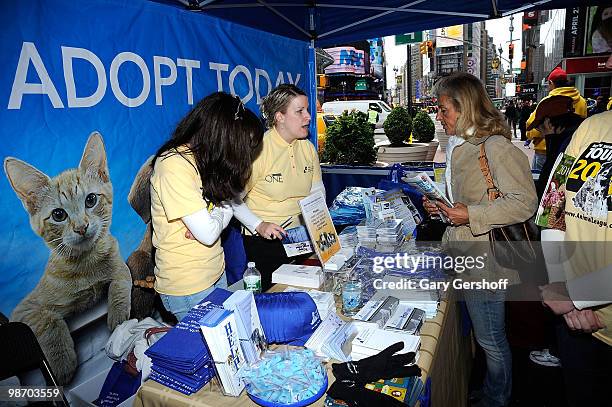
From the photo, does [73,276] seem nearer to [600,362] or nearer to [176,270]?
[176,270]

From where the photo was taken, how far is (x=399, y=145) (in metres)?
8.73

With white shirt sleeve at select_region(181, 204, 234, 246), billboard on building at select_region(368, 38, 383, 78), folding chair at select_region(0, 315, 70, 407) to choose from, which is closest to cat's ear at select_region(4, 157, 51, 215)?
folding chair at select_region(0, 315, 70, 407)

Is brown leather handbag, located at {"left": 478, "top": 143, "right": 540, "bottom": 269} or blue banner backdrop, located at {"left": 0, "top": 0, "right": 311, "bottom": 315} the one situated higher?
blue banner backdrop, located at {"left": 0, "top": 0, "right": 311, "bottom": 315}

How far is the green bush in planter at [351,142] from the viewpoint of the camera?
6152 mm

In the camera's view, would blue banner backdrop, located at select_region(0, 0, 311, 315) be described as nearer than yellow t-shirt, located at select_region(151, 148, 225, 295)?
No

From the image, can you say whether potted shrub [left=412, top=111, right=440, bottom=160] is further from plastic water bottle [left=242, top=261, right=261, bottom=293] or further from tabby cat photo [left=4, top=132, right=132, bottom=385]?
plastic water bottle [left=242, top=261, right=261, bottom=293]

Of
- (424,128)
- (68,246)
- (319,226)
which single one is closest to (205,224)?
(319,226)

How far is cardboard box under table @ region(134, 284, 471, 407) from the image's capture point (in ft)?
4.17

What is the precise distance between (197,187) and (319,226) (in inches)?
26.2

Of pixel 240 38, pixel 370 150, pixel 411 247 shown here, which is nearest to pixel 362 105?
pixel 370 150

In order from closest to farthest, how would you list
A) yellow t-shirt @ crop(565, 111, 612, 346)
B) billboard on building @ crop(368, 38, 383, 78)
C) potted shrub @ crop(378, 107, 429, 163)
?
yellow t-shirt @ crop(565, 111, 612, 346)
potted shrub @ crop(378, 107, 429, 163)
billboard on building @ crop(368, 38, 383, 78)

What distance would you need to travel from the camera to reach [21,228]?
2.09 meters

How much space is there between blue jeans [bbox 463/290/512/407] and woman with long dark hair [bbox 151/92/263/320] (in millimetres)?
1193

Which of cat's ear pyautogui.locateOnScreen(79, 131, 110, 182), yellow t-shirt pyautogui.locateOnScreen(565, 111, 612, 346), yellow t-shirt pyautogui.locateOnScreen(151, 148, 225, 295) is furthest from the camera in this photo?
cat's ear pyautogui.locateOnScreen(79, 131, 110, 182)
